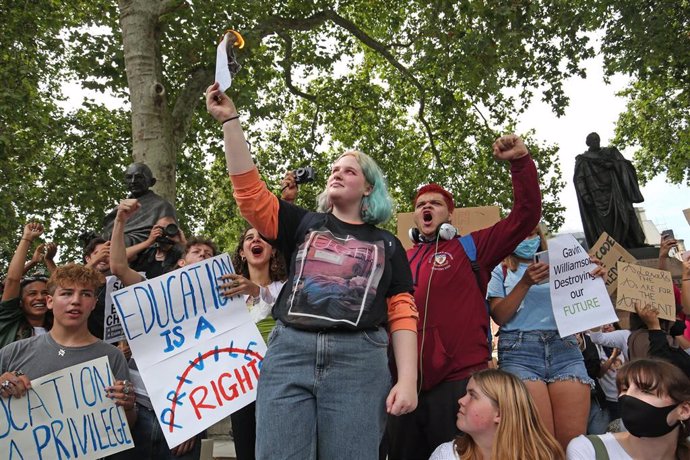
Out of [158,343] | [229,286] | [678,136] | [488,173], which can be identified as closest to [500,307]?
[229,286]

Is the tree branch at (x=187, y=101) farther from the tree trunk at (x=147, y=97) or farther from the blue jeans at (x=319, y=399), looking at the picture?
the blue jeans at (x=319, y=399)

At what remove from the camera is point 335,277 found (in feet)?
7.79

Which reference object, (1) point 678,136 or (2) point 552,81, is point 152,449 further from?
(1) point 678,136

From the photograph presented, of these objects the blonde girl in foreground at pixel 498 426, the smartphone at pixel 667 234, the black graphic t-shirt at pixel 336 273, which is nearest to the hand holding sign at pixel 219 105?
the black graphic t-shirt at pixel 336 273

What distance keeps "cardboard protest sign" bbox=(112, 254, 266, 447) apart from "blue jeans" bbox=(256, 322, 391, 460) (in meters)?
1.06

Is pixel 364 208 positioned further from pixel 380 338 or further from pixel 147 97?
pixel 147 97

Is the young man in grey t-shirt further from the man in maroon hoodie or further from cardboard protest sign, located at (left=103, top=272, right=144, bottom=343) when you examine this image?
the man in maroon hoodie

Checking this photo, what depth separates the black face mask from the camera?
2.77 metres

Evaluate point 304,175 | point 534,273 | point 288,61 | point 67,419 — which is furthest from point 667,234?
point 288,61

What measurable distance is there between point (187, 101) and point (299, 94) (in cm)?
400

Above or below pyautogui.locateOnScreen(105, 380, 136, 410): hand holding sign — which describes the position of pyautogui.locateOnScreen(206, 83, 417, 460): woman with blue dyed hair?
above

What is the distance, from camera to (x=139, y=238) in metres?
4.93

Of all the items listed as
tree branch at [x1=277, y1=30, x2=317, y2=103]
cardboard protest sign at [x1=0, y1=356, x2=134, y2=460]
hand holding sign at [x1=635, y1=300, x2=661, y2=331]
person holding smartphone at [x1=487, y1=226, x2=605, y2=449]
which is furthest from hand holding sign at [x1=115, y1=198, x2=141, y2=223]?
tree branch at [x1=277, y1=30, x2=317, y2=103]

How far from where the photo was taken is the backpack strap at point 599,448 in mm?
2801
